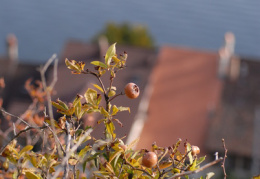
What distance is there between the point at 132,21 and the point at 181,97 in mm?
20087

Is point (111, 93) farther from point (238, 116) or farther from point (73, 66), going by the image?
point (238, 116)

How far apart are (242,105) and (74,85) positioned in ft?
19.3

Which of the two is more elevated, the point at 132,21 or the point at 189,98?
the point at 132,21

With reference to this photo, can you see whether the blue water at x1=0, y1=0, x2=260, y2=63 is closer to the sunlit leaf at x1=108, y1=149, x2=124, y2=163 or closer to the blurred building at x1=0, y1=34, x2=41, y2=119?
the blurred building at x1=0, y1=34, x2=41, y2=119

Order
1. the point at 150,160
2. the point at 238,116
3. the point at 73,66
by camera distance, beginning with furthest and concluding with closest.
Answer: the point at 238,116 < the point at 73,66 < the point at 150,160

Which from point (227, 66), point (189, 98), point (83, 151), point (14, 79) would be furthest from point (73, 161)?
point (14, 79)

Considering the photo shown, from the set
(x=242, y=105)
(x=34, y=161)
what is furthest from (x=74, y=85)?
(x=34, y=161)

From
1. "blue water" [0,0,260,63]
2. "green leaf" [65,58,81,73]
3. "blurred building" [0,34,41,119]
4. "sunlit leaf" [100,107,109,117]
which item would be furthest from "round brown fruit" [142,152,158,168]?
"blue water" [0,0,260,63]

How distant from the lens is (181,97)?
57.3 ft

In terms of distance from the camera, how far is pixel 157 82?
1812 cm

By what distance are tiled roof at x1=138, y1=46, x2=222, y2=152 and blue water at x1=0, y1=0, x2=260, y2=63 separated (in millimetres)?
14281

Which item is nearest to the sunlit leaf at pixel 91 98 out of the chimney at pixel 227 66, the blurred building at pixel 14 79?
the blurred building at pixel 14 79

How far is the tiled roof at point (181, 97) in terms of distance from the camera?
53.8 feet

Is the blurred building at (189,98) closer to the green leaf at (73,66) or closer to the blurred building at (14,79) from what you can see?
the blurred building at (14,79)
